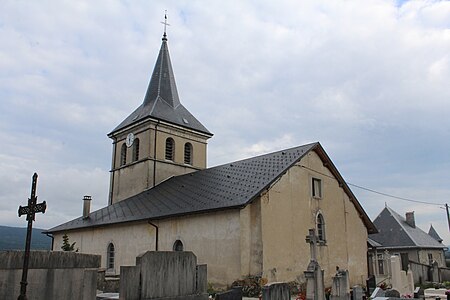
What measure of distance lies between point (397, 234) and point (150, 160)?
80.7 feet

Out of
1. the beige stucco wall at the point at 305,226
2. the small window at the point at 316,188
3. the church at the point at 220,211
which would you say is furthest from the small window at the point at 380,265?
the small window at the point at 316,188

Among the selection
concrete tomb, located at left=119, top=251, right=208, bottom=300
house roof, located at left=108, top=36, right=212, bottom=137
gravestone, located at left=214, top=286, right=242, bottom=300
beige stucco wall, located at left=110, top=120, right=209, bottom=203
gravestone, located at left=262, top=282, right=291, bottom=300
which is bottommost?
gravestone, located at left=214, top=286, right=242, bottom=300

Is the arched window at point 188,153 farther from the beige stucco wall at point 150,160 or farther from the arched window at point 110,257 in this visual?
the arched window at point 110,257

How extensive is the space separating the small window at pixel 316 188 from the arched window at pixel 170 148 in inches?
451

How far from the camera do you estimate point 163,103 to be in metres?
30.5

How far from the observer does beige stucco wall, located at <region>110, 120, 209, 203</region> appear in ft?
89.4

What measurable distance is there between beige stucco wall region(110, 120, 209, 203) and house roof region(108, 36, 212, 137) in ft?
1.86

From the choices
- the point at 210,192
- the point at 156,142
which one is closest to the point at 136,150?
the point at 156,142

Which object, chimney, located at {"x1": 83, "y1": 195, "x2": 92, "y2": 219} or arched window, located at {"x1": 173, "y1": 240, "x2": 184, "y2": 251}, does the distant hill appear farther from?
arched window, located at {"x1": 173, "y1": 240, "x2": 184, "y2": 251}

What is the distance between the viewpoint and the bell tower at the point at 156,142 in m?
27.5

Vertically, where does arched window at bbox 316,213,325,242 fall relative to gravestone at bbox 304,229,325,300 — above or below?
above

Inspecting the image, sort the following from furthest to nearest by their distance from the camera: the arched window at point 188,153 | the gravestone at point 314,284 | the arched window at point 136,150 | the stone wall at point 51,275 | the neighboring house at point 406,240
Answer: the neighboring house at point 406,240, the arched window at point 188,153, the arched window at point 136,150, the gravestone at point 314,284, the stone wall at point 51,275

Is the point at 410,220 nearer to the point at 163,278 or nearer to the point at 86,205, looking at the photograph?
the point at 86,205

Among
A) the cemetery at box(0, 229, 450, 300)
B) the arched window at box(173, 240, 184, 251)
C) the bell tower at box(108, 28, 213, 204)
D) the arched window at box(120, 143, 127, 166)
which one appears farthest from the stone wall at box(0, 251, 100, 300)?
the arched window at box(120, 143, 127, 166)
